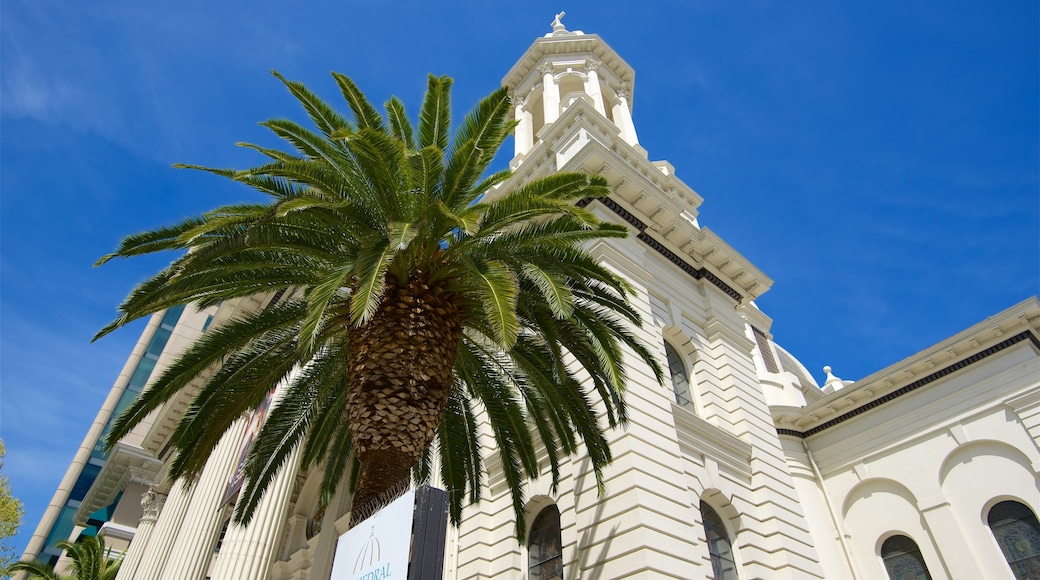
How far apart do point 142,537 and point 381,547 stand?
26.3 m

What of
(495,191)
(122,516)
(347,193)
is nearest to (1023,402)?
(495,191)

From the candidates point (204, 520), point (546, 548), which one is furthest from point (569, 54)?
point (204, 520)

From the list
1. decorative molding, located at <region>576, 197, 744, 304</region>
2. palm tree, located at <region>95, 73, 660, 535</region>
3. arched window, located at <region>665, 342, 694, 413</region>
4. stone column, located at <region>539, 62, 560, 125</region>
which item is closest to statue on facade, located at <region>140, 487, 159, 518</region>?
palm tree, located at <region>95, 73, 660, 535</region>

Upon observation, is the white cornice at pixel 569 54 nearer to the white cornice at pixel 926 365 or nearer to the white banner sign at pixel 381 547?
the white cornice at pixel 926 365

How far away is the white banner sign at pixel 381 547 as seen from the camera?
5484 millimetres

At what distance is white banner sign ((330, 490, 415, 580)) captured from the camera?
18.0 feet

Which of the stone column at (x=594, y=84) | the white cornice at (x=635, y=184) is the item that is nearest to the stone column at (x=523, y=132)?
the stone column at (x=594, y=84)

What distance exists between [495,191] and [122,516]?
38609 millimetres

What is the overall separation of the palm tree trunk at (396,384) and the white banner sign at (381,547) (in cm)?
116

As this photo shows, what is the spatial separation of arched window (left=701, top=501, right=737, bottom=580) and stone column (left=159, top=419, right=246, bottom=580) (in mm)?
11686

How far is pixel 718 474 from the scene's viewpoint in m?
14.0

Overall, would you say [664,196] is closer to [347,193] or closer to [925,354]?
[925,354]

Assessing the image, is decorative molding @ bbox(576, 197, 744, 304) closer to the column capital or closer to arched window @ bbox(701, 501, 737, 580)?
arched window @ bbox(701, 501, 737, 580)

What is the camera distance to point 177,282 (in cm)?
852
